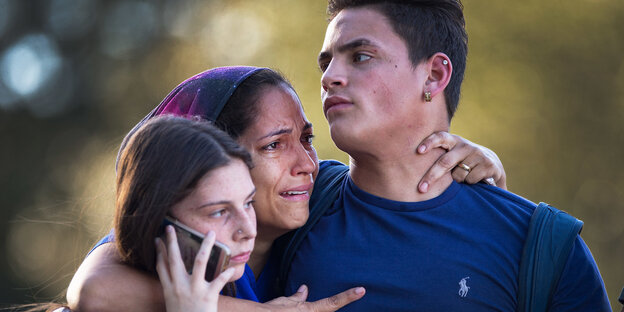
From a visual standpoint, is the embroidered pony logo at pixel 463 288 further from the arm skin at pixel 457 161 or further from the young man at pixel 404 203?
the arm skin at pixel 457 161

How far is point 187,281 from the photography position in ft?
7.30

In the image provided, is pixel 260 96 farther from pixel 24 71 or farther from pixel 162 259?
pixel 24 71

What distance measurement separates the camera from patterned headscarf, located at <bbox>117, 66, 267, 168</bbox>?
9.22ft

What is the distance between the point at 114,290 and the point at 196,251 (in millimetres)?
345

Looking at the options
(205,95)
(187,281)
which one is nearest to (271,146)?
(205,95)

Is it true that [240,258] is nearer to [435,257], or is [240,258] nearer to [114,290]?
[114,290]

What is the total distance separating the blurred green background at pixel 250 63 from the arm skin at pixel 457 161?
4314 mm

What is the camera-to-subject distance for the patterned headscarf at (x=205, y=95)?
9.22 feet

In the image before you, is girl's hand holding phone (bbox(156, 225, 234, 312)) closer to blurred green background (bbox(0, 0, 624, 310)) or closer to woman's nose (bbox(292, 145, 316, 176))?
woman's nose (bbox(292, 145, 316, 176))

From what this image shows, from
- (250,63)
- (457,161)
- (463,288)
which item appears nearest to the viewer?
(463,288)

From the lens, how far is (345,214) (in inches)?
117

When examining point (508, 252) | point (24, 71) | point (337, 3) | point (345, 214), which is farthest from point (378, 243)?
point (24, 71)

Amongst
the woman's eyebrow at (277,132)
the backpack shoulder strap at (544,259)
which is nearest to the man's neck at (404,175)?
the woman's eyebrow at (277,132)

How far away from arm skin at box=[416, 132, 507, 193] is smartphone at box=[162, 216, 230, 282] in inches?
39.2
